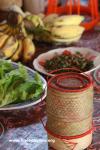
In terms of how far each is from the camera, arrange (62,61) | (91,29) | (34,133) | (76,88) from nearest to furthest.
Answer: (76,88), (34,133), (62,61), (91,29)

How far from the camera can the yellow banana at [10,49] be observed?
46.3 inches

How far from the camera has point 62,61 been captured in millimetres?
1070

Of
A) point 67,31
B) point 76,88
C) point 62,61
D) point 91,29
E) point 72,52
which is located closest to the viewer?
point 76,88

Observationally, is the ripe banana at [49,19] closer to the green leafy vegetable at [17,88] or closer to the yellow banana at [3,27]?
the yellow banana at [3,27]

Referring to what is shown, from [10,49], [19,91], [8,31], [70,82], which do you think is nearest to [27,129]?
[19,91]

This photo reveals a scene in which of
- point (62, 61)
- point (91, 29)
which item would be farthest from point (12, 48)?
point (91, 29)

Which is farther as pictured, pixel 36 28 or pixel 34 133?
pixel 36 28

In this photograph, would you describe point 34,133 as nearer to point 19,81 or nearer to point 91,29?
point 19,81

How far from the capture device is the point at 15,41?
1220mm

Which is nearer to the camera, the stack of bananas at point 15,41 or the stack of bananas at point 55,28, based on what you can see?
the stack of bananas at point 15,41

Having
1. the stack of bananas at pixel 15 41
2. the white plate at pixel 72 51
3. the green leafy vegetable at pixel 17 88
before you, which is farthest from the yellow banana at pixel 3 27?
the green leafy vegetable at pixel 17 88

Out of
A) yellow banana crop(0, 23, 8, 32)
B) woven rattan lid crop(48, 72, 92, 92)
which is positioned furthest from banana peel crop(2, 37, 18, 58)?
woven rattan lid crop(48, 72, 92, 92)

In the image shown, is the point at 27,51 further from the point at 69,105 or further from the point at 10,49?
the point at 69,105

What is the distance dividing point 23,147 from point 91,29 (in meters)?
0.85
